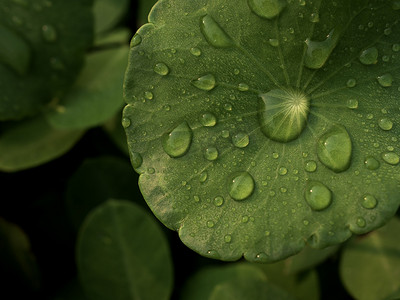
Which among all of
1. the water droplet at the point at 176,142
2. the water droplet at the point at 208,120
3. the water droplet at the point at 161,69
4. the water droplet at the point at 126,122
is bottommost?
the water droplet at the point at 176,142

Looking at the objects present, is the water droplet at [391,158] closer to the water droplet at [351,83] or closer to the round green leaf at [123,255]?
the water droplet at [351,83]

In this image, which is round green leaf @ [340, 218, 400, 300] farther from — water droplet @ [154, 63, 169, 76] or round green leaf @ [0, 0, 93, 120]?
round green leaf @ [0, 0, 93, 120]

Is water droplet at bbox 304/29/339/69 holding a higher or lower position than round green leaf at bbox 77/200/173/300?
higher

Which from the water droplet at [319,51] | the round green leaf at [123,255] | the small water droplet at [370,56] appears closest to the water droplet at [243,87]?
the water droplet at [319,51]

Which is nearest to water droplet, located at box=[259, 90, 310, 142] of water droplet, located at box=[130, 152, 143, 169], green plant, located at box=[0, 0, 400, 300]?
green plant, located at box=[0, 0, 400, 300]

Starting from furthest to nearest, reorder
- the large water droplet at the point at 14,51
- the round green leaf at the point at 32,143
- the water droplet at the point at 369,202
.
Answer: the round green leaf at the point at 32,143, the large water droplet at the point at 14,51, the water droplet at the point at 369,202

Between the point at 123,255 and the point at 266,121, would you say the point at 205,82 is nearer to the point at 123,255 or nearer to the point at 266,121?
the point at 266,121

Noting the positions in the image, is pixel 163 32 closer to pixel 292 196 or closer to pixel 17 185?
pixel 292 196
